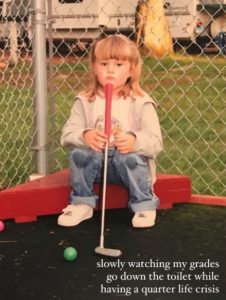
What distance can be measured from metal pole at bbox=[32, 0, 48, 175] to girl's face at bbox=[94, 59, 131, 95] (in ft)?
1.95

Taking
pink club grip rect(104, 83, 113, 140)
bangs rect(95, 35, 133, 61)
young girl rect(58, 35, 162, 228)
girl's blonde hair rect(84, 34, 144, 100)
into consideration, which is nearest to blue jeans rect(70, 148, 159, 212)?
young girl rect(58, 35, 162, 228)

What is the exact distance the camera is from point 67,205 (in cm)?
274

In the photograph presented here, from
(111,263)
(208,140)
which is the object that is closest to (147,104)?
(111,263)

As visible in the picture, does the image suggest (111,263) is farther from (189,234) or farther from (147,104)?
(147,104)

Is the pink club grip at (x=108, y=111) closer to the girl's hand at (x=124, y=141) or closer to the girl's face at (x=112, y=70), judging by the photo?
the girl's hand at (x=124, y=141)

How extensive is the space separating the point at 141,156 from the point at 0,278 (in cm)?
84

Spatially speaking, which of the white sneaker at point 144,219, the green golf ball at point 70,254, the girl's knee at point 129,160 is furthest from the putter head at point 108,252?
the girl's knee at point 129,160

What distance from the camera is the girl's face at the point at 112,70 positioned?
8.55ft

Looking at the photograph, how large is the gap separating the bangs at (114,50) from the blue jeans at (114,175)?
408 mm

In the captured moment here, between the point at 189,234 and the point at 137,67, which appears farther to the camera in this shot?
the point at 137,67

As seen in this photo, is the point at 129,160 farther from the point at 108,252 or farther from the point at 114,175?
the point at 108,252

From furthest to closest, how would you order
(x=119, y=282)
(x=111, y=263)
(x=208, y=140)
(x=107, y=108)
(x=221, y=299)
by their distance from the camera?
(x=208, y=140) → (x=107, y=108) → (x=111, y=263) → (x=119, y=282) → (x=221, y=299)

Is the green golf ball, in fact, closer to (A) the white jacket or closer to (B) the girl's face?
(A) the white jacket

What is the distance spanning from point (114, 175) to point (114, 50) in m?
0.55
